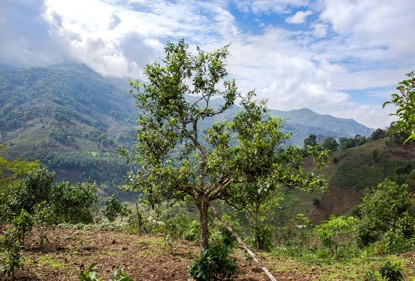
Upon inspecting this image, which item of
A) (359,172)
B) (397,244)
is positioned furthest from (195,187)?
(359,172)

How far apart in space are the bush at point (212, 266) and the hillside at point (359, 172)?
99.3 metres

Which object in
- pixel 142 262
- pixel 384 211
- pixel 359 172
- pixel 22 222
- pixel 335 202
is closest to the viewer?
pixel 22 222

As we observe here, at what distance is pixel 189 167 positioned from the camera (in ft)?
39.1

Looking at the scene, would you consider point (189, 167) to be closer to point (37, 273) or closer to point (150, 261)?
point (150, 261)

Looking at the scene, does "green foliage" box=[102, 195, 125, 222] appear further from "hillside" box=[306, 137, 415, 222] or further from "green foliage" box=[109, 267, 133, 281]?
"hillside" box=[306, 137, 415, 222]

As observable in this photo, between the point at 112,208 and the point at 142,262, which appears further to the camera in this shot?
the point at 112,208

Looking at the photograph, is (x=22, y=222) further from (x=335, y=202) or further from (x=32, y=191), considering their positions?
(x=335, y=202)

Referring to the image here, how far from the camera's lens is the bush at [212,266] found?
10555 mm

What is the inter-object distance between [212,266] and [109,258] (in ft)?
19.8

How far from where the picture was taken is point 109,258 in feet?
46.3

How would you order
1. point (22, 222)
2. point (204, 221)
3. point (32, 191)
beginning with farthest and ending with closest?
point (32, 191) → point (22, 222) → point (204, 221)

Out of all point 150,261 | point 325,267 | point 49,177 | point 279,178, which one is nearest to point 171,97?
point 279,178

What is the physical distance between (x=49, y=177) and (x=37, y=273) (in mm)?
19041

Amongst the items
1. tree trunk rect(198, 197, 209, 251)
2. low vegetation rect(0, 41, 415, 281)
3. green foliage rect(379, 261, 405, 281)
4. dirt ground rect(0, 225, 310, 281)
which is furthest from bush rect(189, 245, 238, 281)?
green foliage rect(379, 261, 405, 281)
